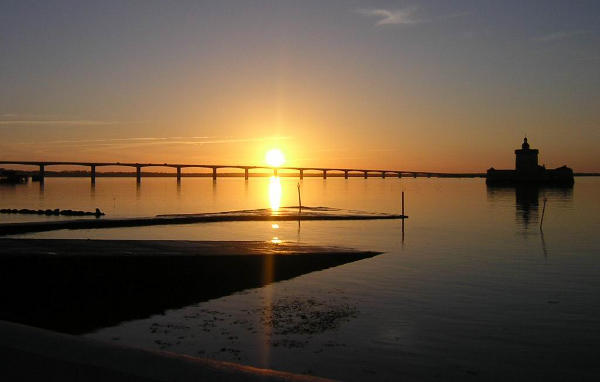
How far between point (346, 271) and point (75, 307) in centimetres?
1233

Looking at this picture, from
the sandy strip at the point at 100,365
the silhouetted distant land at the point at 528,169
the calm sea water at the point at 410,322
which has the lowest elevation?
the calm sea water at the point at 410,322

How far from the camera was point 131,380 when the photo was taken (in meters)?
7.70

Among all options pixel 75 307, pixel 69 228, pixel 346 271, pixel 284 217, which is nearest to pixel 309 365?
pixel 75 307

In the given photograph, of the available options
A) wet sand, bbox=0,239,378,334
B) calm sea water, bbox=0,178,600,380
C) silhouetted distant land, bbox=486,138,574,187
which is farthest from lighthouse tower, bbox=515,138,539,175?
wet sand, bbox=0,239,378,334

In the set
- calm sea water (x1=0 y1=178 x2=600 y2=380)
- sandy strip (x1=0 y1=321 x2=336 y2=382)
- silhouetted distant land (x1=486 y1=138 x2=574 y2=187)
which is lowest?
calm sea water (x1=0 y1=178 x2=600 y2=380)

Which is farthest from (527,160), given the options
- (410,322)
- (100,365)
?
(100,365)

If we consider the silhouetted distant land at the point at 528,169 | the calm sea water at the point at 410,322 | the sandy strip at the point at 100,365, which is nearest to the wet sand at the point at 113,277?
the calm sea water at the point at 410,322

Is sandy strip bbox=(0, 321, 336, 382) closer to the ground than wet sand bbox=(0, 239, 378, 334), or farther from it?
farther from it

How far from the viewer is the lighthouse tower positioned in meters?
184

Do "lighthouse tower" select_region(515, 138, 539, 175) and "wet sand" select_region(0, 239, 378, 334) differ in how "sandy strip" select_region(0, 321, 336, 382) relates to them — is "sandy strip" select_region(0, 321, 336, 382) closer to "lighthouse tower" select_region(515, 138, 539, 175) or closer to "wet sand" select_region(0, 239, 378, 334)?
"wet sand" select_region(0, 239, 378, 334)

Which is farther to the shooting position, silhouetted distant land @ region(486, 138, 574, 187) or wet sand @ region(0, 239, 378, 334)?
silhouetted distant land @ region(486, 138, 574, 187)

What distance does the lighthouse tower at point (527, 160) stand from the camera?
18375 centimetres

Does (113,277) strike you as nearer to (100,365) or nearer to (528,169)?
(100,365)

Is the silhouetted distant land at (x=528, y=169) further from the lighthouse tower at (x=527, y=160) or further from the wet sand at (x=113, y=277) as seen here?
the wet sand at (x=113, y=277)
